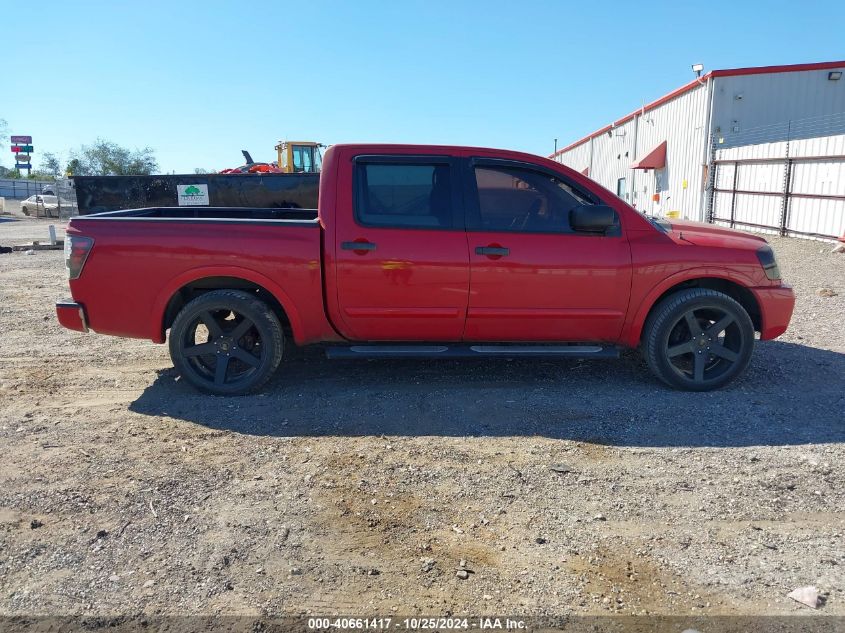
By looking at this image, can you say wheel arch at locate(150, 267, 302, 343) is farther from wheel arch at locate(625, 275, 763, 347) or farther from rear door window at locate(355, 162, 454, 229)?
wheel arch at locate(625, 275, 763, 347)

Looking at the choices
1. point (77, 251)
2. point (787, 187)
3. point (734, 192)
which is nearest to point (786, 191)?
point (787, 187)

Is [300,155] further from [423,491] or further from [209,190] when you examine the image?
[423,491]

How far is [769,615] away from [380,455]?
7.35 feet

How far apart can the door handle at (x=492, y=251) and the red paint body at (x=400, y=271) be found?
27 mm

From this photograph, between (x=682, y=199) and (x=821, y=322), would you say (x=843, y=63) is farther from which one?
(x=821, y=322)

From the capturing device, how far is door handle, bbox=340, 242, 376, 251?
4906 millimetres

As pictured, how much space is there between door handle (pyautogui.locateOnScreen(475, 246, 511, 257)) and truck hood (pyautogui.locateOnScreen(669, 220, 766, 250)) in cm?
137

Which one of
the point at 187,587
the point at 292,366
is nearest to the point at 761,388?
the point at 292,366

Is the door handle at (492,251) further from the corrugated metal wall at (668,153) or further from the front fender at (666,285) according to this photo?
the corrugated metal wall at (668,153)

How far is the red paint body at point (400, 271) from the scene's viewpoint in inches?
193

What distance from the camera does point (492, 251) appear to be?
493 cm

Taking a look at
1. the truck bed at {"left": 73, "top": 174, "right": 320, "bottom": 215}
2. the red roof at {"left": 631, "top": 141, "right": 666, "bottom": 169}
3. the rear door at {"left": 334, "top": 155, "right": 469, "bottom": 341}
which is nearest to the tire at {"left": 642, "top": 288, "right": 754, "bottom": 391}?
the rear door at {"left": 334, "top": 155, "right": 469, "bottom": 341}

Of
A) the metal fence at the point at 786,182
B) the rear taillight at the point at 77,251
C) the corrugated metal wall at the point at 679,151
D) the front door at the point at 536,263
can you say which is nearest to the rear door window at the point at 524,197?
the front door at the point at 536,263

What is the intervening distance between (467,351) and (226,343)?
1.88 metres
